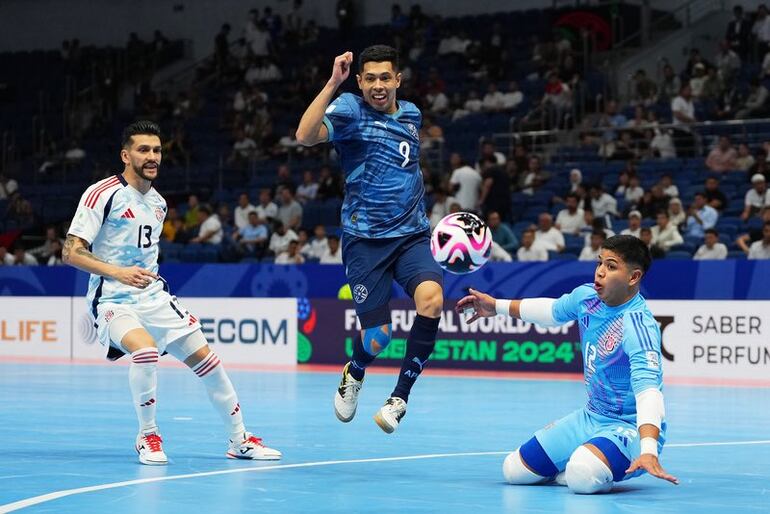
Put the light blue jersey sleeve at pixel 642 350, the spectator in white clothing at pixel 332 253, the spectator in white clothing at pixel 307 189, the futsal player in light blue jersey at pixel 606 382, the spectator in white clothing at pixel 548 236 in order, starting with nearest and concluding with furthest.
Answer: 1. the light blue jersey sleeve at pixel 642 350
2. the futsal player in light blue jersey at pixel 606 382
3. the spectator in white clothing at pixel 548 236
4. the spectator in white clothing at pixel 332 253
5. the spectator in white clothing at pixel 307 189

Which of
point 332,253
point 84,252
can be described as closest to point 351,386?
point 84,252

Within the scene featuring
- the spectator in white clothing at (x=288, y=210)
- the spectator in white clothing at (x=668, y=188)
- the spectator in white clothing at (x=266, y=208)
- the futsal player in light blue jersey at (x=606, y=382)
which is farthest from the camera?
the spectator in white clothing at (x=266, y=208)

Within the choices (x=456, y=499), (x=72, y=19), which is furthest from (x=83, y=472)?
(x=72, y=19)

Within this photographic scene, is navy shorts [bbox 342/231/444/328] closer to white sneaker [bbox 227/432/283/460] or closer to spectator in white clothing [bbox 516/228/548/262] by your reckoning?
white sneaker [bbox 227/432/283/460]

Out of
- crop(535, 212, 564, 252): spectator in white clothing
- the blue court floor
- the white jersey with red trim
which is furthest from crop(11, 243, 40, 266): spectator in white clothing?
the white jersey with red trim

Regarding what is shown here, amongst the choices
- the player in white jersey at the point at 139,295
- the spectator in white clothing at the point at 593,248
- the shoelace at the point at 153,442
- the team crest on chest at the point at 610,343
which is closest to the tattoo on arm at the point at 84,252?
the player in white jersey at the point at 139,295

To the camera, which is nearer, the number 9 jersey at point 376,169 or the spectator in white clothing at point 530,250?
the number 9 jersey at point 376,169

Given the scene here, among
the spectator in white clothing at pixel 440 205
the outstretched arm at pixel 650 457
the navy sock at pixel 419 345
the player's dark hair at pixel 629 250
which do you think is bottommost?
→ the outstretched arm at pixel 650 457

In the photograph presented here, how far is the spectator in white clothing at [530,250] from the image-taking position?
19.6 metres

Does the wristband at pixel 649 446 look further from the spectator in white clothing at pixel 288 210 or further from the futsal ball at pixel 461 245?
the spectator in white clothing at pixel 288 210

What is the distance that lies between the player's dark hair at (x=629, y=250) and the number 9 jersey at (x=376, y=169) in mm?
2075

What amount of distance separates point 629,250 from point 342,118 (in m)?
2.44

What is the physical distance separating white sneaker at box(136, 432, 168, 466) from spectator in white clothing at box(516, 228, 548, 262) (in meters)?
11.7

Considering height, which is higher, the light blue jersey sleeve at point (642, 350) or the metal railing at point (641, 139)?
the metal railing at point (641, 139)
